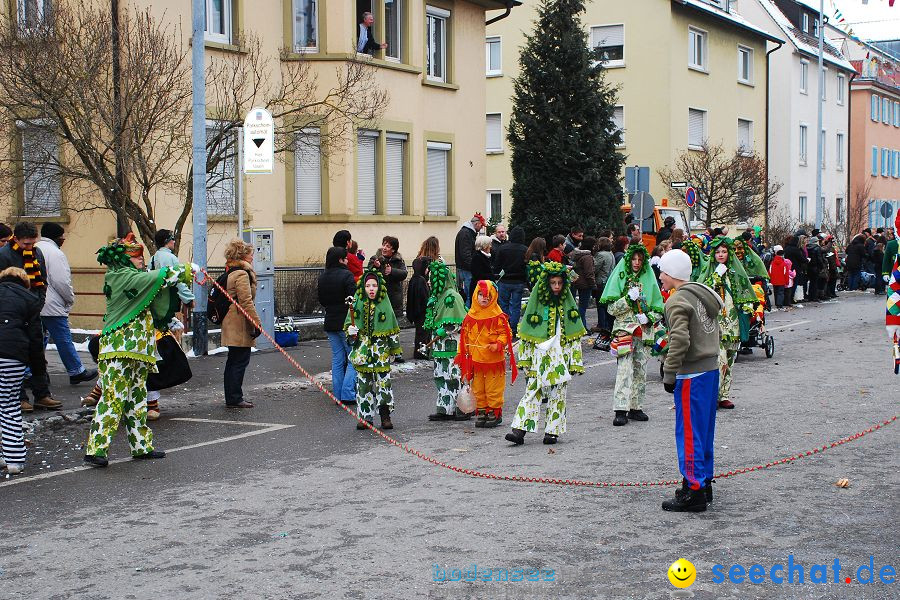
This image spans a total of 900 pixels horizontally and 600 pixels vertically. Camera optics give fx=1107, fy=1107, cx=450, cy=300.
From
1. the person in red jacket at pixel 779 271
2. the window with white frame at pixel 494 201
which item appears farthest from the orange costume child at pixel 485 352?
the window with white frame at pixel 494 201

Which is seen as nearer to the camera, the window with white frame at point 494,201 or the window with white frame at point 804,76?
the window with white frame at point 494,201

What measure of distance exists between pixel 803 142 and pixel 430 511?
153 feet

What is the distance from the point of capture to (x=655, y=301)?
11.0 metres

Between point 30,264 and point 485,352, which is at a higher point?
point 30,264

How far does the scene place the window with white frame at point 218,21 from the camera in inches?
782

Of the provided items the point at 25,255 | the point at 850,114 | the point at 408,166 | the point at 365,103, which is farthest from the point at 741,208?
the point at 25,255

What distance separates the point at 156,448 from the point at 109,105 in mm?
7353

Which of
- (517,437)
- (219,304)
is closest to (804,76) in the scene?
(219,304)

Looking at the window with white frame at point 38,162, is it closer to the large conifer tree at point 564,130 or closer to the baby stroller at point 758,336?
the baby stroller at point 758,336

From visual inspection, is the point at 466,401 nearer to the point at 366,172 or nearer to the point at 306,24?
the point at 366,172

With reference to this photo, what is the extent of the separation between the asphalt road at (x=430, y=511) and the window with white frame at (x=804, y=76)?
134ft

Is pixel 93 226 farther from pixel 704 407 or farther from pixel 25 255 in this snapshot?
pixel 704 407

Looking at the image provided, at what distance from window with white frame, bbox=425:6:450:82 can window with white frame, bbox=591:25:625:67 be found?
15.2 metres

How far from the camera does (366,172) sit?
2295cm
